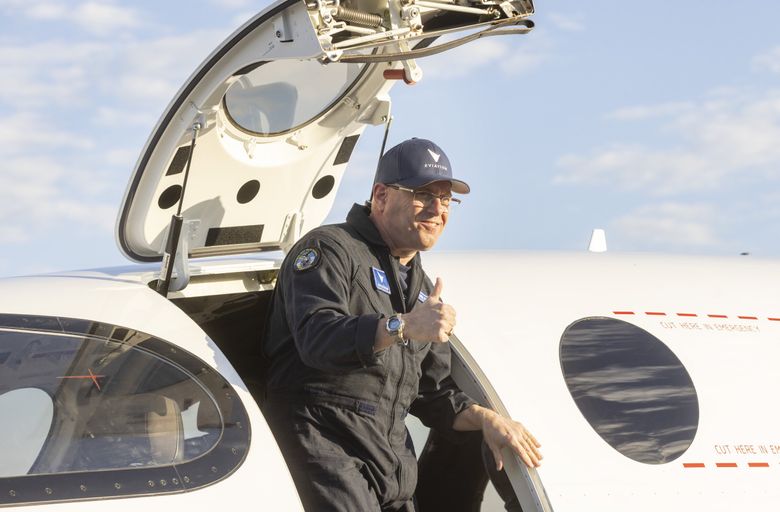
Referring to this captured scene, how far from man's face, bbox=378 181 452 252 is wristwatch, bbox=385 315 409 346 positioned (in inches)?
27.4

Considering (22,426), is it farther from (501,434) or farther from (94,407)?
(501,434)

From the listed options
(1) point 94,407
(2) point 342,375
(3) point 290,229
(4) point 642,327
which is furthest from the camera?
(3) point 290,229

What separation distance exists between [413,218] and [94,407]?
4.38 feet

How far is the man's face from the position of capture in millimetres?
4059

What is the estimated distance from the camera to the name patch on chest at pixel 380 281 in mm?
3975

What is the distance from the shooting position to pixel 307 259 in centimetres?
382

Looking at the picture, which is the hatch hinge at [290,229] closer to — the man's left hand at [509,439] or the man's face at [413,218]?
the man's face at [413,218]

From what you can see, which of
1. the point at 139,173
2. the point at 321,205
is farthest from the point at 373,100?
Result: the point at 139,173

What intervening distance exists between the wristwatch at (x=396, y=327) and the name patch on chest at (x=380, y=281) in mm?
553

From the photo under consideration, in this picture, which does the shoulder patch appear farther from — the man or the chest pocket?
the chest pocket

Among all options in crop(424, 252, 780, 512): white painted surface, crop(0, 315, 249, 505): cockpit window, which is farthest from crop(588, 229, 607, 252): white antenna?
crop(0, 315, 249, 505): cockpit window

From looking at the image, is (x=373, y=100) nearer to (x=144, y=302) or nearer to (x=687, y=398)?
(x=144, y=302)

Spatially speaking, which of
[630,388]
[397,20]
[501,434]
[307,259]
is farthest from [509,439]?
[397,20]

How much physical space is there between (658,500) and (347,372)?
1137 millimetres
